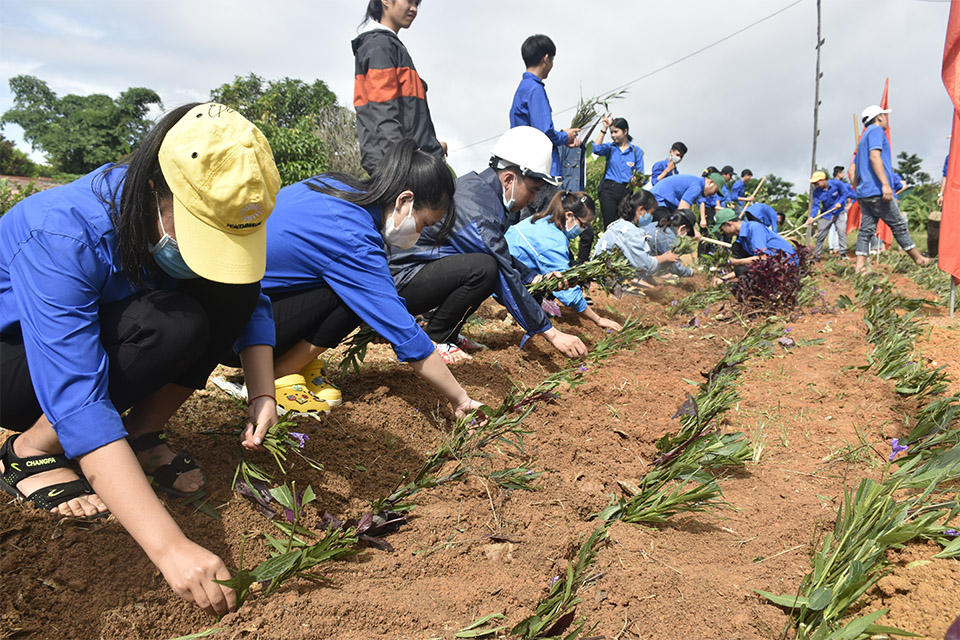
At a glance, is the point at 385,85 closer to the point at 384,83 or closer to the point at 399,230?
the point at 384,83

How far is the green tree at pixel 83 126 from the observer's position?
30.9 metres

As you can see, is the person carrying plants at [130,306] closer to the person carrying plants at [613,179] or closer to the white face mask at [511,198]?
the white face mask at [511,198]

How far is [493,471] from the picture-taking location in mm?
2100

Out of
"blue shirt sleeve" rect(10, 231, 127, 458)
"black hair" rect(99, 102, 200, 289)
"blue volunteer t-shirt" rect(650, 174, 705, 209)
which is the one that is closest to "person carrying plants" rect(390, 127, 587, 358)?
"black hair" rect(99, 102, 200, 289)

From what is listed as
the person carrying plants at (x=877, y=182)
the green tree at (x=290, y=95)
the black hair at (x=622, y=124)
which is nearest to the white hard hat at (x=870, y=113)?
the person carrying plants at (x=877, y=182)

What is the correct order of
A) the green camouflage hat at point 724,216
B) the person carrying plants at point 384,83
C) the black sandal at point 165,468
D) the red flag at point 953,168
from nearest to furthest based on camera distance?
the black sandal at point 165,468 → the person carrying plants at point 384,83 → the red flag at point 953,168 → the green camouflage hat at point 724,216

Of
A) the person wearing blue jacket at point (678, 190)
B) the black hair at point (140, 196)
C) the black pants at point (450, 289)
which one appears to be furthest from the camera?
the person wearing blue jacket at point (678, 190)

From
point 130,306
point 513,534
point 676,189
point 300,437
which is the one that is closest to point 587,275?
point 513,534

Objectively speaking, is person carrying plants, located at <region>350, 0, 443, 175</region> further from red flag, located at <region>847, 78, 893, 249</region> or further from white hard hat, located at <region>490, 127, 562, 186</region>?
red flag, located at <region>847, 78, 893, 249</region>

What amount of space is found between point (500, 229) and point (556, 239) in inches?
43.4

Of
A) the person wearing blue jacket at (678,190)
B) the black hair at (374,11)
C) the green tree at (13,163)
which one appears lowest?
the person wearing blue jacket at (678,190)

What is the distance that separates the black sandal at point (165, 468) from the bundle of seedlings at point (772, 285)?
444cm

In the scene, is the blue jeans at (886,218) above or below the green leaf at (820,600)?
above

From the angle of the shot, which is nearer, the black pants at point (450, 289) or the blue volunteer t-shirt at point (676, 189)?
the black pants at point (450, 289)
